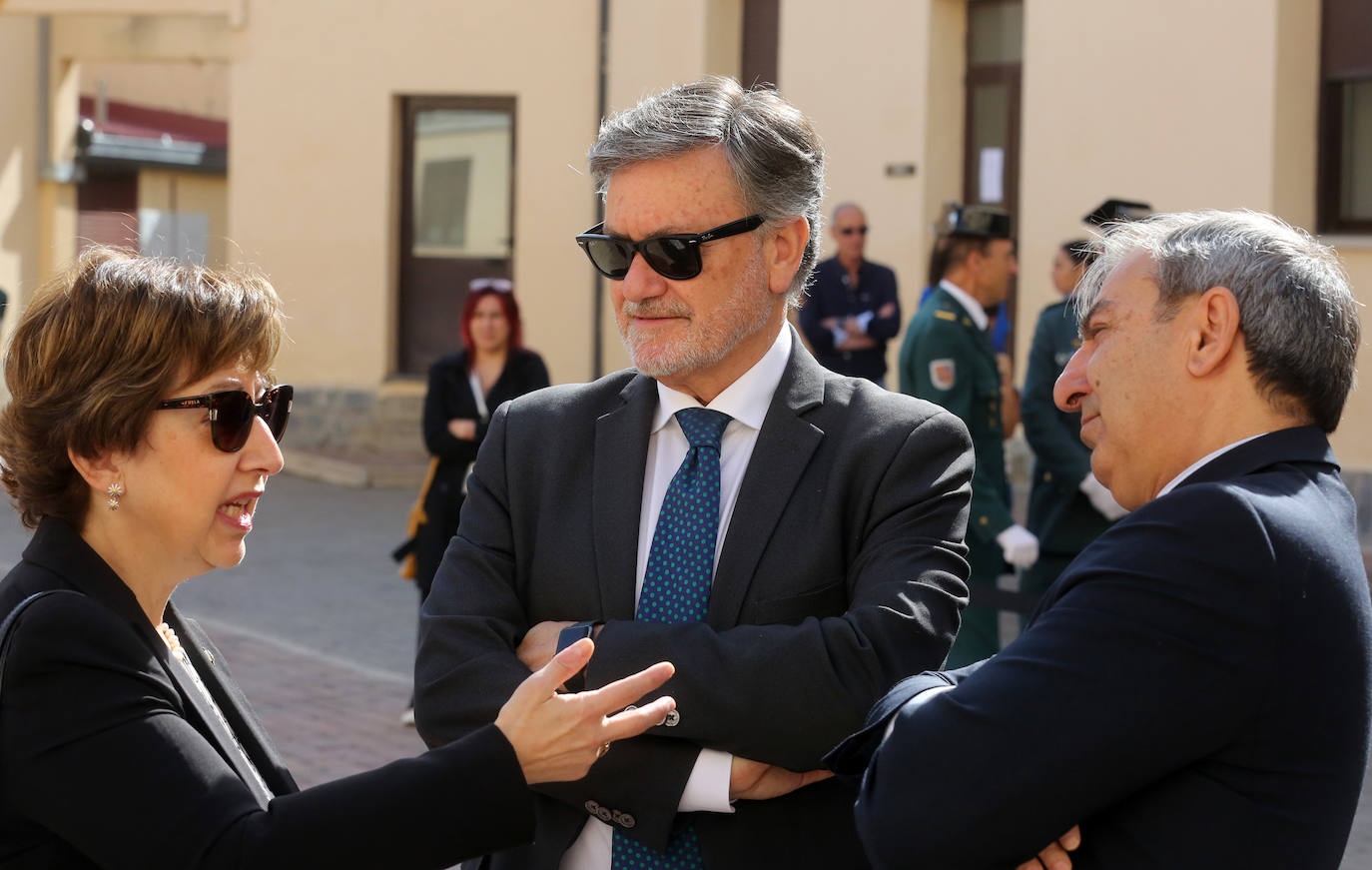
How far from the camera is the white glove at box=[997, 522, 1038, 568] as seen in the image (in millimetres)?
6125

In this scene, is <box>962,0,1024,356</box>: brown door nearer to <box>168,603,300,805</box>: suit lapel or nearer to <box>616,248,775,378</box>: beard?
<box>616,248,775,378</box>: beard

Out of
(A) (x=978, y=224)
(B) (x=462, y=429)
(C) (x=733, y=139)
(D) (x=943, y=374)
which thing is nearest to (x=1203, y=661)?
(C) (x=733, y=139)

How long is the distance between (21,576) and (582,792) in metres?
0.87

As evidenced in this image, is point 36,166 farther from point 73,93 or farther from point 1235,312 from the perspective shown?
point 1235,312

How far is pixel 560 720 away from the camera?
216 centimetres

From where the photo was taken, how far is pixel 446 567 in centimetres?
275

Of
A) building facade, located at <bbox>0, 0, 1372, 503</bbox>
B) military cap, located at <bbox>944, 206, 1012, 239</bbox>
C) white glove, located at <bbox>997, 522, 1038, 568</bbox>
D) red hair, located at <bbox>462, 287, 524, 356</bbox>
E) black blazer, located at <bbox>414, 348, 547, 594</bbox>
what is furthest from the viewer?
building facade, located at <bbox>0, 0, 1372, 503</bbox>

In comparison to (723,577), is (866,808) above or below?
below

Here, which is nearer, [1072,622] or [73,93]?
[1072,622]

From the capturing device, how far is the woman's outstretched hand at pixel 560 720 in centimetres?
215

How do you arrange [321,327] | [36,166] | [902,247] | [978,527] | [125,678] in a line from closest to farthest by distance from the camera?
[125,678]
[978,527]
[902,247]
[321,327]
[36,166]

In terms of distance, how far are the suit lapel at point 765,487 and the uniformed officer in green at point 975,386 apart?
11.6 feet

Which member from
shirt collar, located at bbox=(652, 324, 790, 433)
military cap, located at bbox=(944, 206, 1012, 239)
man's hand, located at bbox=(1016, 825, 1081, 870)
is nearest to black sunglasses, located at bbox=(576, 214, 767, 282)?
shirt collar, located at bbox=(652, 324, 790, 433)

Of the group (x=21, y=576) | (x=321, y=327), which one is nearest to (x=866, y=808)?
(x=21, y=576)
